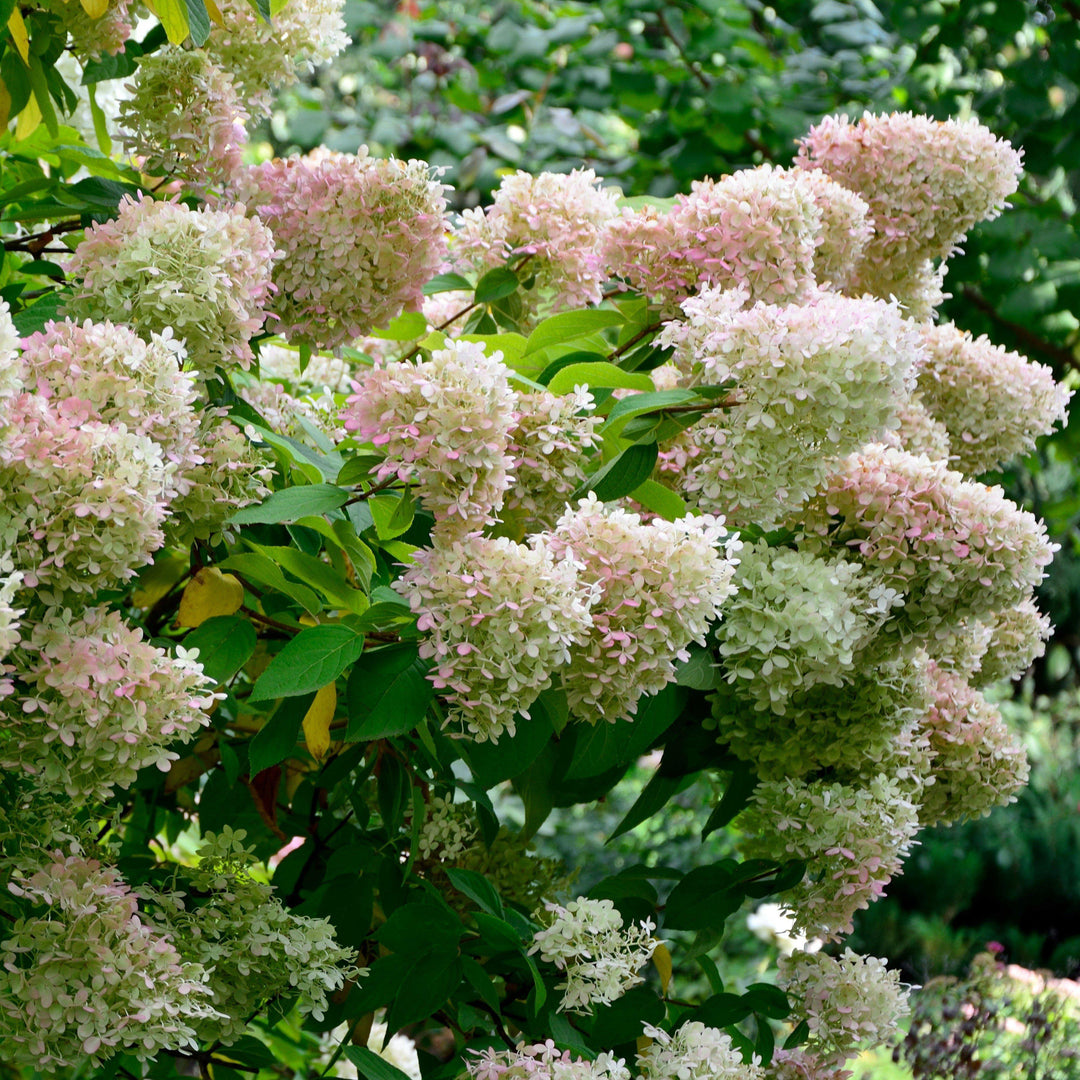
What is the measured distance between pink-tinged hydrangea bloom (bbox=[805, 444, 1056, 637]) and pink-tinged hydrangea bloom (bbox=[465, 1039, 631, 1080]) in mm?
388

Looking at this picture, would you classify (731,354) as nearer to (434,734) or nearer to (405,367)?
(405,367)

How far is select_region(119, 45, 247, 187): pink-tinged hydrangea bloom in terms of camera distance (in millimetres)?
967

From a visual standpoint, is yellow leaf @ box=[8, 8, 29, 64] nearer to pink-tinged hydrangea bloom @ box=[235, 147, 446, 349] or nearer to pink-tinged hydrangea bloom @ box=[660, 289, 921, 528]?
pink-tinged hydrangea bloom @ box=[235, 147, 446, 349]

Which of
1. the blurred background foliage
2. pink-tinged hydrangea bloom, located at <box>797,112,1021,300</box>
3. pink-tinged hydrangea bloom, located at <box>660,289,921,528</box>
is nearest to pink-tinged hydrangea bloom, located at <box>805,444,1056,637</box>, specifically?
pink-tinged hydrangea bloom, located at <box>660,289,921,528</box>

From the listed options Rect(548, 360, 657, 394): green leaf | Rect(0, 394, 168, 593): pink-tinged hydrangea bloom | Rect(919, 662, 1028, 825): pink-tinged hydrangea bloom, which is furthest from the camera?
Rect(919, 662, 1028, 825): pink-tinged hydrangea bloom

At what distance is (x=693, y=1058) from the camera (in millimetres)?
933

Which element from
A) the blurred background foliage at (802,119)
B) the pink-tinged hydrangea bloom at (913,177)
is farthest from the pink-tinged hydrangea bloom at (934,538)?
the blurred background foliage at (802,119)

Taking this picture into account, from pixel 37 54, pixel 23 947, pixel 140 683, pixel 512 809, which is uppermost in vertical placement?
pixel 37 54

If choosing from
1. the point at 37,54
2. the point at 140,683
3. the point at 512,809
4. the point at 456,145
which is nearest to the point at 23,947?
the point at 140,683

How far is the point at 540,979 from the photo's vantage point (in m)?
0.94

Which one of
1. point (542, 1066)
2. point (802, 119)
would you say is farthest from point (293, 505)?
point (802, 119)

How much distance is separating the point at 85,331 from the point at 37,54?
0.37 metres

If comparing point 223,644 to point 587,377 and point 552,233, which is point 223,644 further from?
point 552,233

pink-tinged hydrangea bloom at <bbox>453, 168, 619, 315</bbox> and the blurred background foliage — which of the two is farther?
the blurred background foliage
